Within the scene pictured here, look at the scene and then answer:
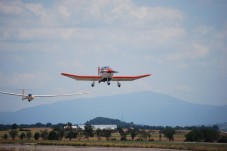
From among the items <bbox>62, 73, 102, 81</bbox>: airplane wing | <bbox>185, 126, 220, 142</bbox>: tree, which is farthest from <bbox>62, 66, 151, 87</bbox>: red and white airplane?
<bbox>185, 126, 220, 142</bbox>: tree

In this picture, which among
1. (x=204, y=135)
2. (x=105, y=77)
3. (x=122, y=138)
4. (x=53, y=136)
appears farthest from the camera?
(x=53, y=136)

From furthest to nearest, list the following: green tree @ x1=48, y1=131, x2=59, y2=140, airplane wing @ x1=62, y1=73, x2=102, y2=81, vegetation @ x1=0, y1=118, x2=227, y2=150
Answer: green tree @ x1=48, y1=131, x2=59, y2=140
vegetation @ x1=0, y1=118, x2=227, y2=150
airplane wing @ x1=62, y1=73, x2=102, y2=81

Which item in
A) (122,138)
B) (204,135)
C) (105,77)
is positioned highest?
(105,77)

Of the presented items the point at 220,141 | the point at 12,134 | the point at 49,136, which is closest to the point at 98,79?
the point at 220,141

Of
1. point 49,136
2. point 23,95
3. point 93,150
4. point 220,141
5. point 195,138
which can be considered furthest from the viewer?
point 49,136

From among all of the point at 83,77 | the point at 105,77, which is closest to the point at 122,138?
the point at 83,77

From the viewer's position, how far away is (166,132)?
137 meters

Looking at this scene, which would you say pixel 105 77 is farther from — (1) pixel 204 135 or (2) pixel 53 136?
(2) pixel 53 136

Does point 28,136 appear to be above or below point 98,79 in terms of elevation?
below

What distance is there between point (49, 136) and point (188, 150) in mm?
66814

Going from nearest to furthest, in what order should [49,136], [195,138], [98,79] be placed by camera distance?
[98,79], [195,138], [49,136]

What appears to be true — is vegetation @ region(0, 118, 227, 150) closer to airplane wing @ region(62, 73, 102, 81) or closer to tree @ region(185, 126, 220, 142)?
tree @ region(185, 126, 220, 142)

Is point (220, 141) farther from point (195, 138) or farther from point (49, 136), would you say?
point (49, 136)

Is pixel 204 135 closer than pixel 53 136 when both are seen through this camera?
Yes
